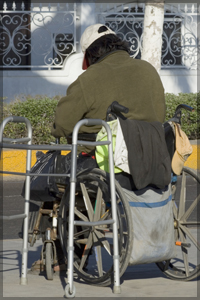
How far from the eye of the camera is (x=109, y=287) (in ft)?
14.1

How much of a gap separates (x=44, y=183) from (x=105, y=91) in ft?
2.63

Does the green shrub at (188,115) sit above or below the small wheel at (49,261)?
above

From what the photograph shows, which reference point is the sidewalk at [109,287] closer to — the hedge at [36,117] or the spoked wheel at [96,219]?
the spoked wheel at [96,219]

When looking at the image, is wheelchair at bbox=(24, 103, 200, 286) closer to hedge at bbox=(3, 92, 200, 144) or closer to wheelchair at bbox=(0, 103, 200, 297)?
wheelchair at bbox=(0, 103, 200, 297)

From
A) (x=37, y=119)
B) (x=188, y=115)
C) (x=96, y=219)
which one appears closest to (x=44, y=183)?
(x=96, y=219)

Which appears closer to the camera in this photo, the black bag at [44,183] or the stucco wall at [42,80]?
the black bag at [44,183]

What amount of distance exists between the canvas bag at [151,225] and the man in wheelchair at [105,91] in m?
0.14

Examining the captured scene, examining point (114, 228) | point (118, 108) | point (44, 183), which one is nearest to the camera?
point (114, 228)

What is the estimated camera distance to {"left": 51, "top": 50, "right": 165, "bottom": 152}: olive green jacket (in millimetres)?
4422

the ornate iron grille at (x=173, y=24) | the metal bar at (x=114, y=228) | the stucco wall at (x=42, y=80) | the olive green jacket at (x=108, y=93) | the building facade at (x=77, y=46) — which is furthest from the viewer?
the stucco wall at (x=42, y=80)

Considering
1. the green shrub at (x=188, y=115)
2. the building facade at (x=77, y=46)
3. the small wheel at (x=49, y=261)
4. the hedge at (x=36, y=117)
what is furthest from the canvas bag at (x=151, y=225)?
the building facade at (x=77, y=46)

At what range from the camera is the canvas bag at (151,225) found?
13.5ft

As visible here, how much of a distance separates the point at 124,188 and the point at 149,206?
0.69 feet

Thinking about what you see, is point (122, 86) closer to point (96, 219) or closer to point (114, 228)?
point (96, 219)
